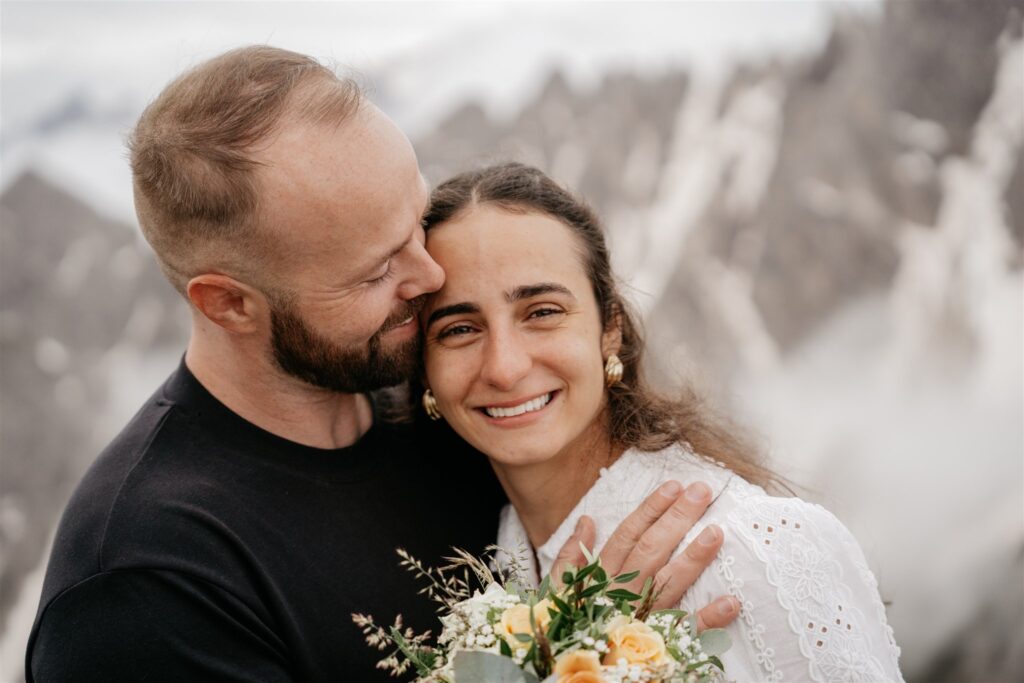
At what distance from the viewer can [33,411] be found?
4543 mm

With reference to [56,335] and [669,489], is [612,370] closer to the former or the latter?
[669,489]

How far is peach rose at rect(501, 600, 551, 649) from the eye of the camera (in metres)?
1.35

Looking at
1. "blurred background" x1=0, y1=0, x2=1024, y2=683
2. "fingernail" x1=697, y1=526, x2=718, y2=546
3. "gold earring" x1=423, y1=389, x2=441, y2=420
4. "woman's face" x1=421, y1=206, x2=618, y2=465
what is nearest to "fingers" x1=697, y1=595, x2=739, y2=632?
"fingernail" x1=697, y1=526, x2=718, y2=546

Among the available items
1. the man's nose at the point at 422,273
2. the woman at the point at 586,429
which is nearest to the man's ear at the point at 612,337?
the woman at the point at 586,429

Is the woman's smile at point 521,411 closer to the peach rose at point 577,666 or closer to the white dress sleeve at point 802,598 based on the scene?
the white dress sleeve at point 802,598

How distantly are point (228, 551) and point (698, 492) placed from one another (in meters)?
1.10

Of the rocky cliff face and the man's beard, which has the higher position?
the man's beard

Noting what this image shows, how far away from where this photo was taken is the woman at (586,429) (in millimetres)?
1791

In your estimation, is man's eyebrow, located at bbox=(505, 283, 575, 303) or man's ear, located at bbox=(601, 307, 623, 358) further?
man's ear, located at bbox=(601, 307, 623, 358)

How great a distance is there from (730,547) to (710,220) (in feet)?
11.7

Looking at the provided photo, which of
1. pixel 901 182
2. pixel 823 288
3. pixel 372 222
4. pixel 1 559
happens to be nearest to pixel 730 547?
pixel 372 222

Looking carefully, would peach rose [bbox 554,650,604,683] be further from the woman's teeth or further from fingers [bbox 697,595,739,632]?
the woman's teeth

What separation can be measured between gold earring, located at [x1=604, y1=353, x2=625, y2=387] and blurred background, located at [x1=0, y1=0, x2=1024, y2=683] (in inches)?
81.2

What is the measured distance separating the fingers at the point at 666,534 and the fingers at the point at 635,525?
1 centimetres
